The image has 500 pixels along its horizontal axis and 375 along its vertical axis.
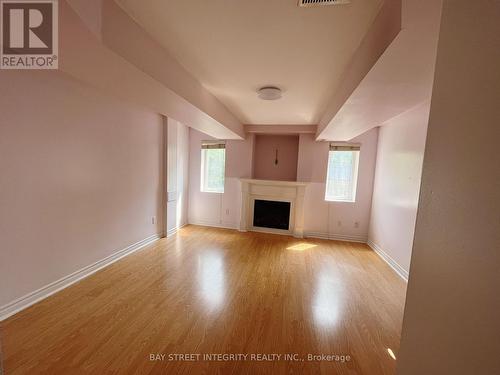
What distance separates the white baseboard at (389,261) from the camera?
2.80m

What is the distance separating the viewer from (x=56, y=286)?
212cm

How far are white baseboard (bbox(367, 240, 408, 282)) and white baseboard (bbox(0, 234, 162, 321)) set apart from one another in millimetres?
3910

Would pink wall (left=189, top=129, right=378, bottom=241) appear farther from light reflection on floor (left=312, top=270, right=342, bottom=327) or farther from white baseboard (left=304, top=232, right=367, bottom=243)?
light reflection on floor (left=312, top=270, right=342, bottom=327)

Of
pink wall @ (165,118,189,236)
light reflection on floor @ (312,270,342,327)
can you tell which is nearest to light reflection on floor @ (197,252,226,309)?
light reflection on floor @ (312,270,342,327)

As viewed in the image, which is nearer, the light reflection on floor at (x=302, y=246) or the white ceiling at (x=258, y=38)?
the white ceiling at (x=258, y=38)

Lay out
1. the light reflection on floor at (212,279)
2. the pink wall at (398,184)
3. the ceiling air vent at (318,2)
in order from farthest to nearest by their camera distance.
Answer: the pink wall at (398,184)
the light reflection on floor at (212,279)
the ceiling air vent at (318,2)

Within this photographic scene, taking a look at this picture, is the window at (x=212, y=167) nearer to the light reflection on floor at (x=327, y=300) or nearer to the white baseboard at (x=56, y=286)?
the white baseboard at (x=56, y=286)

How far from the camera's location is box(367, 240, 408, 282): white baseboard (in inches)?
110

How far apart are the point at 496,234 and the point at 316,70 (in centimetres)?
184

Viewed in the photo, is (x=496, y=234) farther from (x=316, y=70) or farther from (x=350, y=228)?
(x=350, y=228)

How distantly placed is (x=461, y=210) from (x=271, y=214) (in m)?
4.22

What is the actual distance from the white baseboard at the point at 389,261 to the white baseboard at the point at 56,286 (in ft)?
12.8

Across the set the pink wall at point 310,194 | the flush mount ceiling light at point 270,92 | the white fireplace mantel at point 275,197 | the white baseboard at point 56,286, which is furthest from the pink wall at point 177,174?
the flush mount ceiling light at point 270,92

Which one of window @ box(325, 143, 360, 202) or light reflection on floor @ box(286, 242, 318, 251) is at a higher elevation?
window @ box(325, 143, 360, 202)
